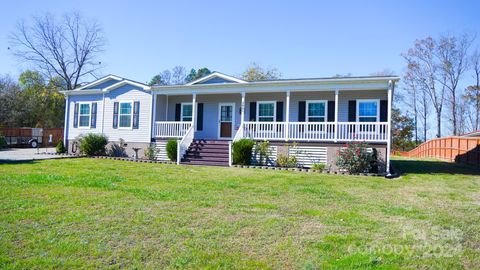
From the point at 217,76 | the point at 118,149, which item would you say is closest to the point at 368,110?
the point at 217,76

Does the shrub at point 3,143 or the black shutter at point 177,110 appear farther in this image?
the shrub at point 3,143

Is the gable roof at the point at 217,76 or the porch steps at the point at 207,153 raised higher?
the gable roof at the point at 217,76

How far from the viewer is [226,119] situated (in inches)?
722

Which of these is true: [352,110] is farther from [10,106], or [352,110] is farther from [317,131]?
[10,106]

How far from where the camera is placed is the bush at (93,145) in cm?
1756

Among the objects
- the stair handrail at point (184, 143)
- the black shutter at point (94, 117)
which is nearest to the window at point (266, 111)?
the stair handrail at point (184, 143)

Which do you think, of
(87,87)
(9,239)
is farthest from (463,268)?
(87,87)

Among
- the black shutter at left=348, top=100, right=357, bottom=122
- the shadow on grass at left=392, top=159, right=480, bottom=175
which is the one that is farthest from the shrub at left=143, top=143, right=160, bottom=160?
the shadow on grass at left=392, top=159, right=480, bottom=175

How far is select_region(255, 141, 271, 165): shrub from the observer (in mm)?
14641

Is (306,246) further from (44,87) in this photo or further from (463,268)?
(44,87)

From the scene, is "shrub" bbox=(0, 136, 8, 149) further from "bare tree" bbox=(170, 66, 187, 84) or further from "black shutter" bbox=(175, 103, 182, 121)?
"bare tree" bbox=(170, 66, 187, 84)

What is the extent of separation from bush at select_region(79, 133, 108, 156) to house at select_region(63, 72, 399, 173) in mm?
829

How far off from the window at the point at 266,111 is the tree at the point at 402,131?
28.6 meters

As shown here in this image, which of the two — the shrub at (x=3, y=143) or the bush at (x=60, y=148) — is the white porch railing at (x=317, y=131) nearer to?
the bush at (x=60, y=148)
